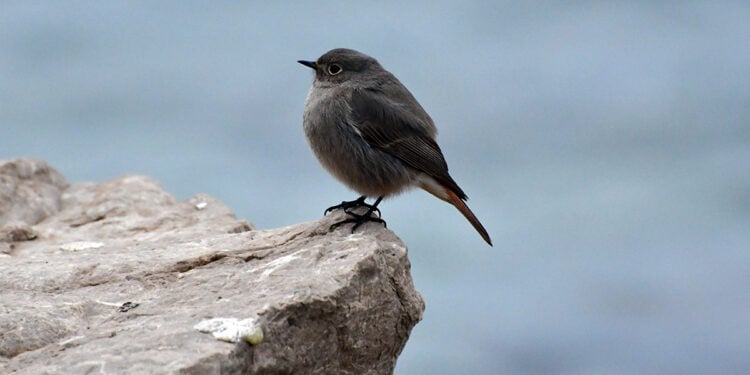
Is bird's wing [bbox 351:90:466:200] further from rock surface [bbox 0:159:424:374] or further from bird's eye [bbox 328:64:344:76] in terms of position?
rock surface [bbox 0:159:424:374]

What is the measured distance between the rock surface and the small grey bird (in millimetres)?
514

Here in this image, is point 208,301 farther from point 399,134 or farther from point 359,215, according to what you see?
point 399,134

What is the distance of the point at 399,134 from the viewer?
6.96m

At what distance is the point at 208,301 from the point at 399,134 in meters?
2.23

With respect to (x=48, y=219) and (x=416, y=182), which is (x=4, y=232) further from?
(x=416, y=182)

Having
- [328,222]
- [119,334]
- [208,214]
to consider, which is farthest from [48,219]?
[119,334]

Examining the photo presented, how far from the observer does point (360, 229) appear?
6.11 meters

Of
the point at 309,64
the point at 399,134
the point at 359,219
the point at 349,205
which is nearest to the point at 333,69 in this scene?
the point at 309,64

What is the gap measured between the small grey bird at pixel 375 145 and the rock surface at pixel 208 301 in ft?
1.69

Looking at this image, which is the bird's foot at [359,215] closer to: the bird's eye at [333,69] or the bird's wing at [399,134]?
the bird's wing at [399,134]

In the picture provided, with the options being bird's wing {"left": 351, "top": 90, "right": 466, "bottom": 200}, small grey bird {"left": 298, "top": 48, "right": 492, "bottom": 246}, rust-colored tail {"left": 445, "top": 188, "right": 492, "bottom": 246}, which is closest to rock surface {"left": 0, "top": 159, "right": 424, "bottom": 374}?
small grey bird {"left": 298, "top": 48, "right": 492, "bottom": 246}

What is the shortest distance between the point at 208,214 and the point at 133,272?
2.20 meters

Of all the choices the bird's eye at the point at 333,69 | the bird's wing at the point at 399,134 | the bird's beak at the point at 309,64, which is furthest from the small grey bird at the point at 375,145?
the bird's beak at the point at 309,64

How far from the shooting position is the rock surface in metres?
4.59
